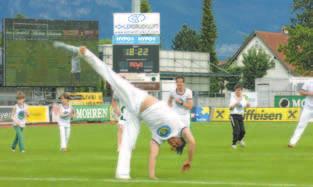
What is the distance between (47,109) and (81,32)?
14377mm

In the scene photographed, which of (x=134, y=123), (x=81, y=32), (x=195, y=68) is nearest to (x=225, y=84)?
(x=195, y=68)

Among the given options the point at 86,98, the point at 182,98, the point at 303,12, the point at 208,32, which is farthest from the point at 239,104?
the point at 208,32

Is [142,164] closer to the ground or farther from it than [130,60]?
closer to the ground

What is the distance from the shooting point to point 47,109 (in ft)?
181

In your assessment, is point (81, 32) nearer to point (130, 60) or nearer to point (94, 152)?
point (130, 60)

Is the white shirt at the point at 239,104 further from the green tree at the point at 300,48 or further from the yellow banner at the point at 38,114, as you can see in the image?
the green tree at the point at 300,48

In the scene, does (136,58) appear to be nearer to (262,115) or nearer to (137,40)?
(137,40)

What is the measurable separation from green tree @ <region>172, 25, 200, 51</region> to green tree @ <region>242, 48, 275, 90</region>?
100 ft

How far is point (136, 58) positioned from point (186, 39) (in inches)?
3886

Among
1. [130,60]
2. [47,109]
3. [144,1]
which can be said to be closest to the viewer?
[130,60]

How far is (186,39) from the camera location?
5714 inches

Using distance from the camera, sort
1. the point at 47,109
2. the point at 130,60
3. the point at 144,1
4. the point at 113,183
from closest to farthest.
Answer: the point at 113,183 → the point at 130,60 → the point at 47,109 → the point at 144,1

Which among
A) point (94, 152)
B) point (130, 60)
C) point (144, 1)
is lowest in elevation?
point (94, 152)

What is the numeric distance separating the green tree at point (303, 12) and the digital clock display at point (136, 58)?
47375mm
